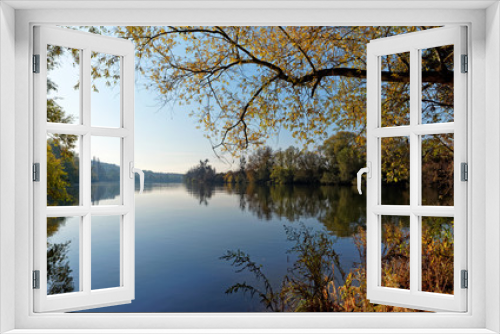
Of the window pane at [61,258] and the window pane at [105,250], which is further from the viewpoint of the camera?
the window pane at [105,250]

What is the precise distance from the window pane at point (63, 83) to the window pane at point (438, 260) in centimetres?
335

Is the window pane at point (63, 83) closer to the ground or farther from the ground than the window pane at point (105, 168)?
farther from the ground

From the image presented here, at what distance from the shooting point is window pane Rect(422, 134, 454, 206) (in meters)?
3.87

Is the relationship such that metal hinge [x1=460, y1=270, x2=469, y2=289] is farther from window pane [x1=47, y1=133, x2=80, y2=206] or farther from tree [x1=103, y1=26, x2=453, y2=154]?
window pane [x1=47, y1=133, x2=80, y2=206]

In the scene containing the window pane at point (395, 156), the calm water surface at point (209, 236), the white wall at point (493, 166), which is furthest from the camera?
the calm water surface at point (209, 236)

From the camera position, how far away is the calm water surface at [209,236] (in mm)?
4688

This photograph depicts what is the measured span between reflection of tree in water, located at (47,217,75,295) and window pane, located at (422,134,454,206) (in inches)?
158

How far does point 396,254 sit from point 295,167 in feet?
7.86

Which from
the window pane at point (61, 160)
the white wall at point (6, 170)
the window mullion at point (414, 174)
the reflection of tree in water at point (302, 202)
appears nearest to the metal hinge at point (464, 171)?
the window mullion at point (414, 174)

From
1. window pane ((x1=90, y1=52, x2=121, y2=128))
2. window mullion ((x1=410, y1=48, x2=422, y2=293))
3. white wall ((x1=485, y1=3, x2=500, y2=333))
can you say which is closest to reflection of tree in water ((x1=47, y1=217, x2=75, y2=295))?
window pane ((x1=90, y1=52, x2=121, y2=128))

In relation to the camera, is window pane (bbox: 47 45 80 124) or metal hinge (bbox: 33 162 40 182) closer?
metal hinge (bbox: 33 162 40 182)

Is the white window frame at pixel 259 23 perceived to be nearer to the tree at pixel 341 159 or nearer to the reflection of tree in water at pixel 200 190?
the tree at pixel 341 159

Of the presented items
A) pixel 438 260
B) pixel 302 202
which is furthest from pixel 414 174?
pixel 302 202

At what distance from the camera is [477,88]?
1.89 meters
